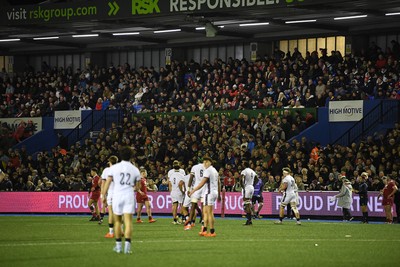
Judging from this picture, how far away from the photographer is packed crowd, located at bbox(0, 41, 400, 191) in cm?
3625

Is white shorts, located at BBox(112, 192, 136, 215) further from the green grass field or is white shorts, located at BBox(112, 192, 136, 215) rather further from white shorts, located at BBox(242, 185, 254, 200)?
white shorts, located at BBox(242, 185, 254, 200)

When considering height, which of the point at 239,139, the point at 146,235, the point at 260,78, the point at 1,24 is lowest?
the point at 146,235

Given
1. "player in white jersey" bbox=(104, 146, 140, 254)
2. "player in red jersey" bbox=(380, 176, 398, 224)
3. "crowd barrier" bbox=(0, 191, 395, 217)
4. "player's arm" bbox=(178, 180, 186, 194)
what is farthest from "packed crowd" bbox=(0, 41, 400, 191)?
"player in white jersey" bbox=(104, 146, 140, 254)

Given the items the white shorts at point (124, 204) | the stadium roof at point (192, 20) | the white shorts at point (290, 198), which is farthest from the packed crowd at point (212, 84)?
the white shorts at point (124, 204)

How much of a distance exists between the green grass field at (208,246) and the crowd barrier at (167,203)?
18.1 ft

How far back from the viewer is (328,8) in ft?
126

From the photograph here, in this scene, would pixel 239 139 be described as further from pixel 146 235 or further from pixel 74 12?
pixel 146 235

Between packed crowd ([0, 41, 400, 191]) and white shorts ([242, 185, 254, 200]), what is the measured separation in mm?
4840

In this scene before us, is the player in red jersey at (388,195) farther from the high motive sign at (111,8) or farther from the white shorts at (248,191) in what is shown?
the high motive sign at (111,8)

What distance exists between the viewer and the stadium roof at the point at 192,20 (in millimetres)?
39000

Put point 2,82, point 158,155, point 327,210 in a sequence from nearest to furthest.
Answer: point 327,210 < point 158,155 < point 2,82

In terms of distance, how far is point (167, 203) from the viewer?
3841 cm

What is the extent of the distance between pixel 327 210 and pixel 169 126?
10933mm

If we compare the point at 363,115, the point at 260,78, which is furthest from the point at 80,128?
the point at 363,115
